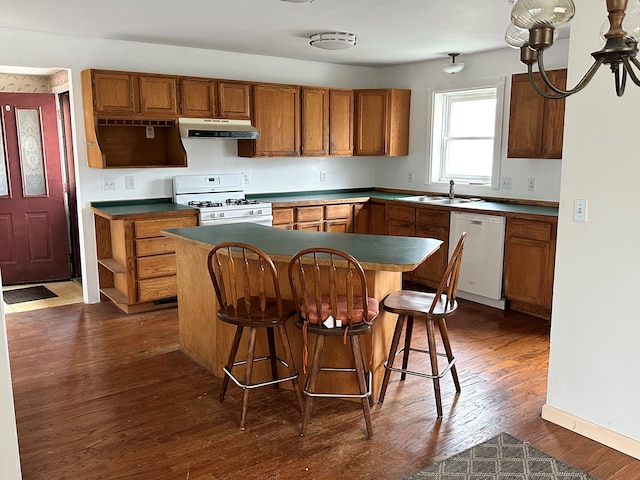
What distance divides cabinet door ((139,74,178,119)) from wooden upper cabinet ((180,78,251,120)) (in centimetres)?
9

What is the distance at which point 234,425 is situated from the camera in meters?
2.91

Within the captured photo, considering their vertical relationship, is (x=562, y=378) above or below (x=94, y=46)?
below

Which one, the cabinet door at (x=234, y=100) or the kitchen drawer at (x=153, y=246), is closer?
the kitchen drawer at (x=153, y=246)

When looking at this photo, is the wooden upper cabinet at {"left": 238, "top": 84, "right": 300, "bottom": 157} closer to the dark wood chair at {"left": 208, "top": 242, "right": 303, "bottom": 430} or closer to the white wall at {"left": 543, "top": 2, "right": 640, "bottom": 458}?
the dark wood chair at {"left": 208, "top": 242, "right": 303, "bottom": 430}

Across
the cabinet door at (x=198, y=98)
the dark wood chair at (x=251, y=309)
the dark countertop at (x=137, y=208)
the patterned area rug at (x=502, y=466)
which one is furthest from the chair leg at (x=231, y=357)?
the cabinet door at (x=198, y=98)

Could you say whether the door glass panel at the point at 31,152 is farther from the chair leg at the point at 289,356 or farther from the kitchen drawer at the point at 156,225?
the chair leg at the point at 289,356

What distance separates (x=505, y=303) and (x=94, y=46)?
4.25 meters

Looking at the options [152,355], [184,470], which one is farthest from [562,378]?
[152,355]

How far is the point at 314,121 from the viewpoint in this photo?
6023mm

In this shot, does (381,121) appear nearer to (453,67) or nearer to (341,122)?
(341,122)

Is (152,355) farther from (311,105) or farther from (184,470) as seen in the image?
(311,105)

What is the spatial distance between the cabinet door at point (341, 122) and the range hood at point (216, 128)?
104 centimetres

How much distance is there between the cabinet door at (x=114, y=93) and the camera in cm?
472

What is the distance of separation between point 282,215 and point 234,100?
1209 millimetres
